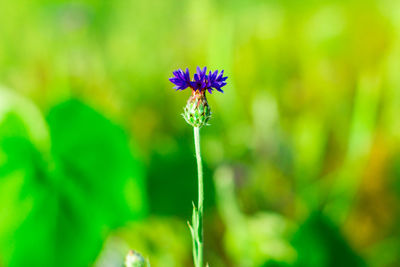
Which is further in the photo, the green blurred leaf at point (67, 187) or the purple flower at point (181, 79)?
the green blurred leaf at point (67, 187)

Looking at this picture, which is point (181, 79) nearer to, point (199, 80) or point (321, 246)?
point (199, 80)

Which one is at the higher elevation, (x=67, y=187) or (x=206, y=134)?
(x=206, y=134)

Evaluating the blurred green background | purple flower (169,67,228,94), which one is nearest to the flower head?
purple flower (169,67,228,94)

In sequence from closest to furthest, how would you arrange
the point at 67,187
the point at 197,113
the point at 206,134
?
the point at 197,113
the point at 67,187
the point at 206,134

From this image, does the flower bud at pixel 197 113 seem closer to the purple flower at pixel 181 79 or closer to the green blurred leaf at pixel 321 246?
the purple flower at pixel 181 79


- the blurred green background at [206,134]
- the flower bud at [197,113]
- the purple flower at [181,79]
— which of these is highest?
the blurred green background at [206,134]

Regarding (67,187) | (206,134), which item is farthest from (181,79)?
(206,134)

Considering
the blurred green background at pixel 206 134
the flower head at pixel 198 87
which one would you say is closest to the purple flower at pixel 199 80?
the flower head at pixel 198 87

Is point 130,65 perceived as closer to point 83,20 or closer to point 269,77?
point 83,20
